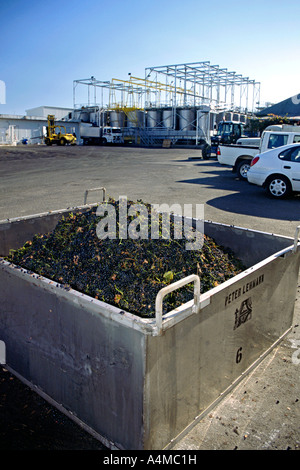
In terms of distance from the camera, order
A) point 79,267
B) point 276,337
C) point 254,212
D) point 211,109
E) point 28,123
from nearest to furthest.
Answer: point 79,267 → point 276,337 → point 254,212 → point 211,109 → point 28,123

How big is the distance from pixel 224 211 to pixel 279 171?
2.56 meters

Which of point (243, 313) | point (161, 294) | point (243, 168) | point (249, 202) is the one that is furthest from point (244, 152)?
point (161, 294)

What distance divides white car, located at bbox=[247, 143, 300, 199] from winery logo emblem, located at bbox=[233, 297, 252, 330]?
28.9 ft

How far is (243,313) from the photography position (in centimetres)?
302

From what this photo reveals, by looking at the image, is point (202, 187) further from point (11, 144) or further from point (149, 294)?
point (11, 144)

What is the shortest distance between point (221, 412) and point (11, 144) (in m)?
46.8

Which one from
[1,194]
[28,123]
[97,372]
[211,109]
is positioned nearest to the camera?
[97,372]

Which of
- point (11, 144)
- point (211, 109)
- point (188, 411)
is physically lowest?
point (188, 411)

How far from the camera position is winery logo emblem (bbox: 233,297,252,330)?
295 centimetres

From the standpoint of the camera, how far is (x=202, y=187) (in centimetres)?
1387

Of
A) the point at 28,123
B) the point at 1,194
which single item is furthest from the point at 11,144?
the point at 1,194

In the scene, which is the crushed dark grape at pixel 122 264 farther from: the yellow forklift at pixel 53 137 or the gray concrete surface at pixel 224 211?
the yellow forklift at pixel 53 137

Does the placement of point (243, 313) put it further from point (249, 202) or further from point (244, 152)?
point (244, 152)

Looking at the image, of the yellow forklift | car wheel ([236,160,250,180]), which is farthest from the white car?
the yellow forklift
